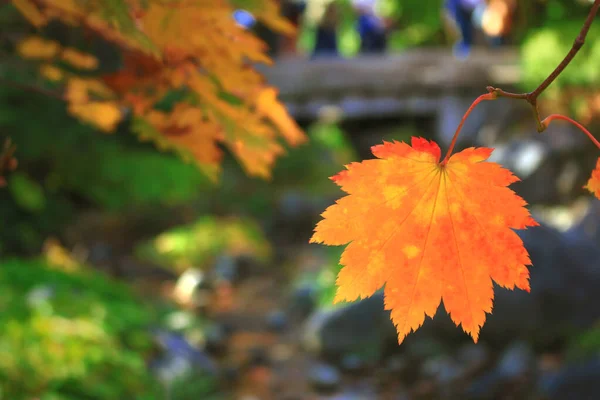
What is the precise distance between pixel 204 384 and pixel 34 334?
1.15 meters

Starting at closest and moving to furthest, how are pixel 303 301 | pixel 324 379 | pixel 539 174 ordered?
pixel 324 379 < pixel 303 301 < pixel 539 174

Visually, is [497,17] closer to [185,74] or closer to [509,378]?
[185,74]

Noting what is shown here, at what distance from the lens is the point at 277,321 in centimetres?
580

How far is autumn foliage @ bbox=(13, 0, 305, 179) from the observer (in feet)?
3.17

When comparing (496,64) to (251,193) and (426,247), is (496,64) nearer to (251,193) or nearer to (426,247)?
(251,193)

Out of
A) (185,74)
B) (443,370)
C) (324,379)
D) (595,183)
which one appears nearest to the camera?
(595,183)

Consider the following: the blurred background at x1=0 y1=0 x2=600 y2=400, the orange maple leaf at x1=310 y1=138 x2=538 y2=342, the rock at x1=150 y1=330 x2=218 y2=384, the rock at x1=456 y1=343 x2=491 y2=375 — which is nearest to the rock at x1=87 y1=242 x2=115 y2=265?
the blurred background at x1=0 y1=0 x2=600 y2=400

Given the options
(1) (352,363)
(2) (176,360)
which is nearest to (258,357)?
(1) (352,363)

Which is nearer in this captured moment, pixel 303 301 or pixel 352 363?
pixel 352 363

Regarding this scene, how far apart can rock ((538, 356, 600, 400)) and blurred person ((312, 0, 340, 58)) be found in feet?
22.9

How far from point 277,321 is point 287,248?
1999 mm

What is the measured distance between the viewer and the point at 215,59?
100 cm

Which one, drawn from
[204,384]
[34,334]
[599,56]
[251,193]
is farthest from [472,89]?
[34,334]

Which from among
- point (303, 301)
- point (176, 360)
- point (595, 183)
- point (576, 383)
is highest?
point (303, 301)
